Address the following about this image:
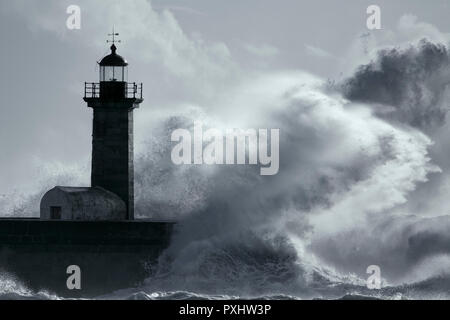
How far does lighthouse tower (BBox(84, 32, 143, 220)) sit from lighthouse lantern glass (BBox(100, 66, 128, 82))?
0.39ft

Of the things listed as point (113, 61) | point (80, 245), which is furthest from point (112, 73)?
point (80, 245)

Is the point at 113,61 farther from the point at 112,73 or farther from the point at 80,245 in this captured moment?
the point at 80,245

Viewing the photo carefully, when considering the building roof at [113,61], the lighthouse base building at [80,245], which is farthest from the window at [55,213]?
the building roof at [113,61]

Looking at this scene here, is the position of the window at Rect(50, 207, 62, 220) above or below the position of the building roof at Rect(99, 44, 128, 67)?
below

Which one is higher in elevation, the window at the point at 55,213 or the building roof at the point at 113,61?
the building roof at the point at 113,61

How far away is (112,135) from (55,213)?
2286 mm

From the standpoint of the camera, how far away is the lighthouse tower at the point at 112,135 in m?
54.6

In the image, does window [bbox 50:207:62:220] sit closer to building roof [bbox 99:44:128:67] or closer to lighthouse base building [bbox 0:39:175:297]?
lighthouse base building [bbox 0:39:175:297]

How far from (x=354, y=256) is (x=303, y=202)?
1726mm

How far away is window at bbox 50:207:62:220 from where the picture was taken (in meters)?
53.8

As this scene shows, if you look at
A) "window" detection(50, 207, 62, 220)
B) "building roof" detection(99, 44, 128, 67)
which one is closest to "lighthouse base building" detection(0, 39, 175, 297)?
"window" detection(50, 207, 62, 220)

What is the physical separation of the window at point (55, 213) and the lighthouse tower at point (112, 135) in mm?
1250

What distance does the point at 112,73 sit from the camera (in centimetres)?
5491

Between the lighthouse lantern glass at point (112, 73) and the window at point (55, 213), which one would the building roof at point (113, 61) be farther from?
the window at point (55, 213)
